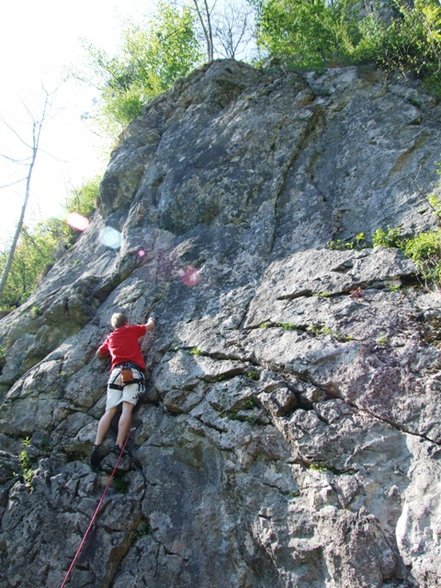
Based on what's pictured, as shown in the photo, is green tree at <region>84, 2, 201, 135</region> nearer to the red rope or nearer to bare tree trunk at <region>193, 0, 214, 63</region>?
bare tree trunk at <region>193, 0, 214, 63</region>

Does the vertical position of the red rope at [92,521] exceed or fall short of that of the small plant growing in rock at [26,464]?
it falls short

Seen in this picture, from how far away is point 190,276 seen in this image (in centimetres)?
866

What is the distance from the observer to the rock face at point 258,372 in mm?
4910

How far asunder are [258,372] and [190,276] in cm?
296

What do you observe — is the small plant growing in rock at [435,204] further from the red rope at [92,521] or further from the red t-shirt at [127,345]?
the red rope at [92,521]

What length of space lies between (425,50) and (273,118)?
11.1ft

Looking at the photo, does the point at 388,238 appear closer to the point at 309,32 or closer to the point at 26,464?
the point at 26,464

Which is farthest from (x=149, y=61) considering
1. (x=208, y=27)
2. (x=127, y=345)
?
(x=127, y=345)

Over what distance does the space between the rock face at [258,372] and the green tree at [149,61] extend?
6651mm

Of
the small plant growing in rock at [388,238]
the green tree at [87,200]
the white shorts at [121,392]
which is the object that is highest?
the green tree at [87,200]

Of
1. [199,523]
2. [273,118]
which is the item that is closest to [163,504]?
[199,523]

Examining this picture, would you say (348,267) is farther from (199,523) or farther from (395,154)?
(199,523)

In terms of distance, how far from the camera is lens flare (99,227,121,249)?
11258 mm

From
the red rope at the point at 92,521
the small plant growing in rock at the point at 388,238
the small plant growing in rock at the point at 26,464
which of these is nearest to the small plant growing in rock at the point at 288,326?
the small plant growing in rock at the point at 388,238
